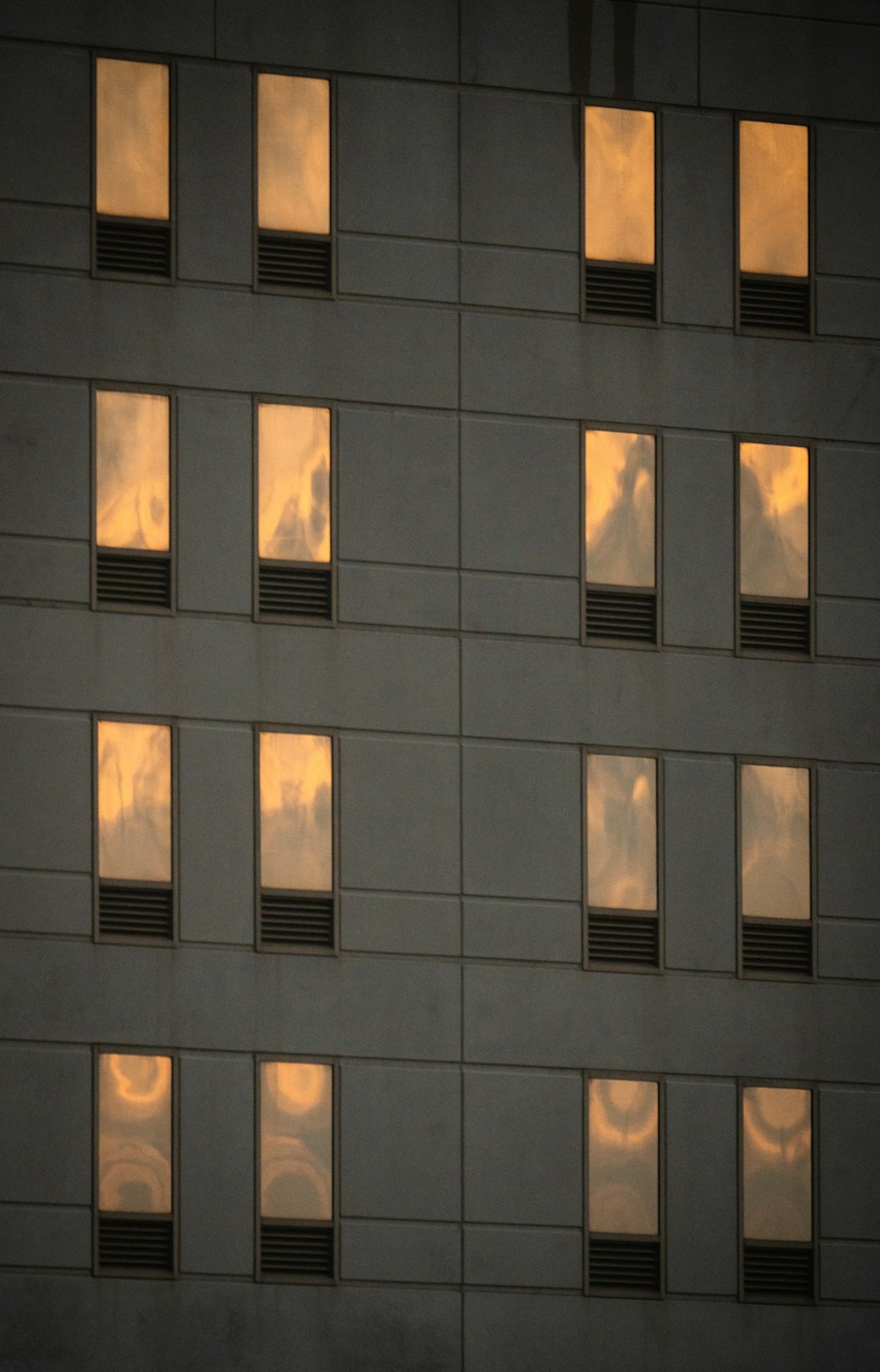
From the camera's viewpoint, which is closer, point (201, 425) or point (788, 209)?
point (201, 425)

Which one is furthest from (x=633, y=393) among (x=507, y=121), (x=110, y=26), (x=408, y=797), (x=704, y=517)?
(x=110, y=26)

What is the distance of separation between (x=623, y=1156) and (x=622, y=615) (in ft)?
17.9

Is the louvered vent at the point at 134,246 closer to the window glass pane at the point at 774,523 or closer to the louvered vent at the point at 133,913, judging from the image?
the louvered vent at the point at 133,913

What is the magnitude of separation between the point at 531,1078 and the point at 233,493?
6502 mm

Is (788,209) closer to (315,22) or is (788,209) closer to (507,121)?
(507,121)

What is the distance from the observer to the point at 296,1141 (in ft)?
75.0

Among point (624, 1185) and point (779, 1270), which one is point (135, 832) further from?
point (779, 1270)

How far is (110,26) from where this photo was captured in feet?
78.7

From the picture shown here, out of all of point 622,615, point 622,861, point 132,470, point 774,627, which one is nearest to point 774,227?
point 774,627

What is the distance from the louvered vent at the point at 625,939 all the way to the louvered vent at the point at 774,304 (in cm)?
641

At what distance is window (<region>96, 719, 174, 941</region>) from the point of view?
22922 mm

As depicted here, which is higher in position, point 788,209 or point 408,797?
point 788,209

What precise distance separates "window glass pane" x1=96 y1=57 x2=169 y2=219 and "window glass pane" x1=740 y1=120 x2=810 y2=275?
6149mm

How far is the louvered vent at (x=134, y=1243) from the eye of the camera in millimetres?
22438
